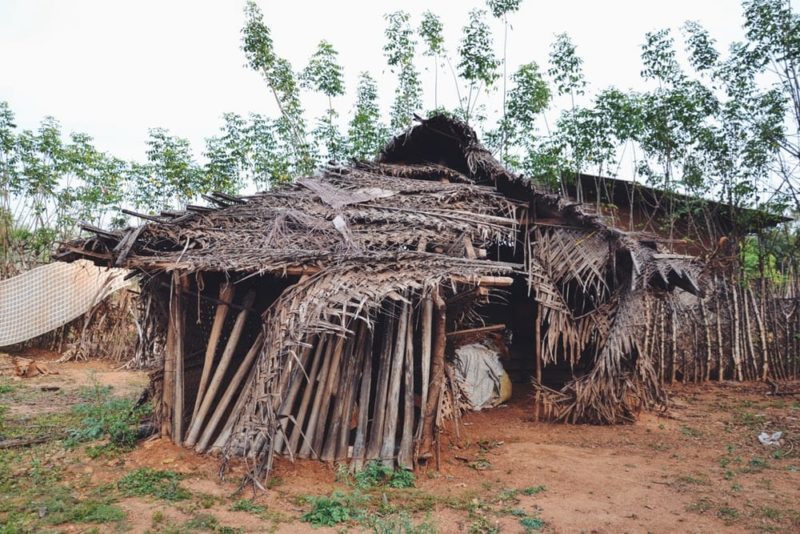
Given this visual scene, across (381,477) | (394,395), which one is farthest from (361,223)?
(381,477)

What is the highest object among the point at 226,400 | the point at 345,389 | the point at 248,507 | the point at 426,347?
the point at 426,347

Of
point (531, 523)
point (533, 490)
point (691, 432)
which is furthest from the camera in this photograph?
point (691, 432)

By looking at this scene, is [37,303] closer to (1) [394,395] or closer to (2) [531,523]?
(1) [394,395]

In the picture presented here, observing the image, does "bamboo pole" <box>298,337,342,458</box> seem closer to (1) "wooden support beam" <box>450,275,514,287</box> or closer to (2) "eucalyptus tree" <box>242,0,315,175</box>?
(1) "wooden support beam" <box>450,275,514,287</box>

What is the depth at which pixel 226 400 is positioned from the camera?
518cm

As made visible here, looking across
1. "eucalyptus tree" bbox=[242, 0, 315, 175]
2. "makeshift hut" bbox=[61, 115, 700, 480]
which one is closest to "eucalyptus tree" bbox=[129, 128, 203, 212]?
"eucalyptus tree" bbox=[242, 0, 315, 175]

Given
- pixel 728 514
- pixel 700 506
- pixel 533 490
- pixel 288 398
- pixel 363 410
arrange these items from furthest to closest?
pixel 363 410
pixel 288 398
pixel 533 490
pixel 700 506
pixel 728 514

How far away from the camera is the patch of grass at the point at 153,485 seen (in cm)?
407

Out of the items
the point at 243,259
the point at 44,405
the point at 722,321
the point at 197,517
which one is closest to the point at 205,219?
the point at 243,259

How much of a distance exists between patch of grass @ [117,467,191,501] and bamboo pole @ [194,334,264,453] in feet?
1.75

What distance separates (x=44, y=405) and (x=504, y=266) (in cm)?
766

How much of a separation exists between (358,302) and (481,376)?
12.1 ft

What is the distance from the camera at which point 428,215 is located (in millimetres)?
6270

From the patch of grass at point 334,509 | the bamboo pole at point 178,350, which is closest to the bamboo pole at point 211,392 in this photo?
the bamboo pole at point 178,350
